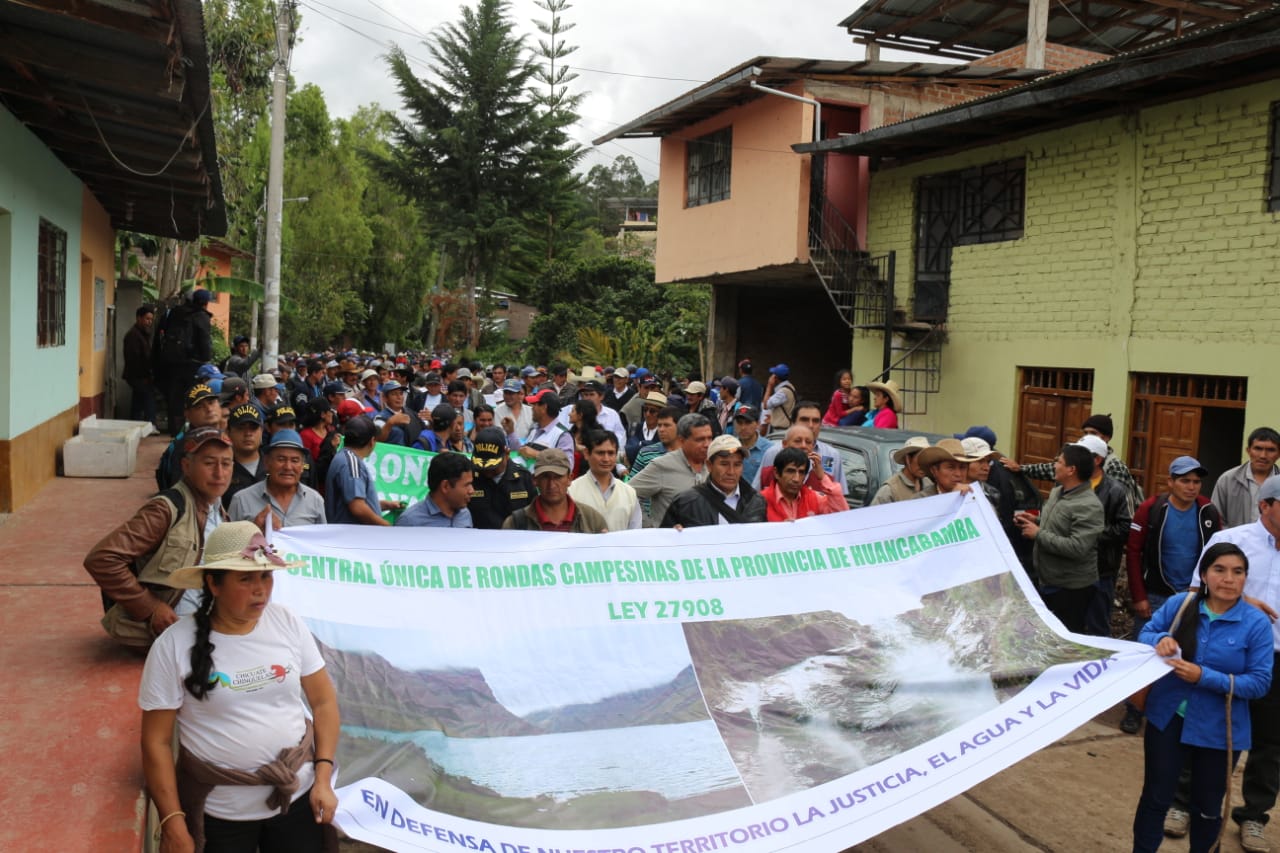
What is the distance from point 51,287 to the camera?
34.0 ft

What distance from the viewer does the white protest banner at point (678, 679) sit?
3578mm

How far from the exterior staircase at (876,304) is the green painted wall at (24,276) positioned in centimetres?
1059

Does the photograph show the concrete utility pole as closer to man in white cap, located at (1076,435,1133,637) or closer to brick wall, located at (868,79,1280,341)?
brick wall, located at (868,79,1280,341)

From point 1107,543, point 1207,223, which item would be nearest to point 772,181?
point 1207,223

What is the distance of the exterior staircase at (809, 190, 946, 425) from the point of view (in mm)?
15125

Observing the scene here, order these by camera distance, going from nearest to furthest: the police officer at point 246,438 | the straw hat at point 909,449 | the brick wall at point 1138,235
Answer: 1. the police officer at point 246,438
2. the straw hat at point 909,449
3. the brick wall at point 1138,235

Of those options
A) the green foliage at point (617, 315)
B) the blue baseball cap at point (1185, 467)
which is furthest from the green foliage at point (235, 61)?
the blue baseball cap at point (1185, 467)

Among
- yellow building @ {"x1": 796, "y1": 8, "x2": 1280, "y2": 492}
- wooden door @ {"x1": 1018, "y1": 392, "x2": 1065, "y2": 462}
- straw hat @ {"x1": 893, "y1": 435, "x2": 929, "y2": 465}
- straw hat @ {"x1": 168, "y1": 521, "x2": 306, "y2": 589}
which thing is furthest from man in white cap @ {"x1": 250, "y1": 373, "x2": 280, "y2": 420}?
wooden door @ {"x1": 1018, "y1": 392, "x2": 1065, "y2": 462}

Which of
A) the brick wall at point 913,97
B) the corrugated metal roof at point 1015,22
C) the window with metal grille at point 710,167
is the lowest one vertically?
the window with metal grille at point 710,167

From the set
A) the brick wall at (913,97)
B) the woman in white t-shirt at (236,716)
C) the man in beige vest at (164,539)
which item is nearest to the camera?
the woman in white t-shirt at (236,716)

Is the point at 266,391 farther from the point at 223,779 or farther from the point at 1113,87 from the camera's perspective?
the point at 1113,87

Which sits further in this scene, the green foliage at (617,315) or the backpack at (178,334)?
the green foliage at (617,315)

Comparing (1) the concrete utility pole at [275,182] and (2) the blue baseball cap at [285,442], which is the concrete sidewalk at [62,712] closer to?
(2) the blue baseball cap at [285,442]

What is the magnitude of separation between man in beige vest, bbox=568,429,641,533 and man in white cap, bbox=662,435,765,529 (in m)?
0.32
